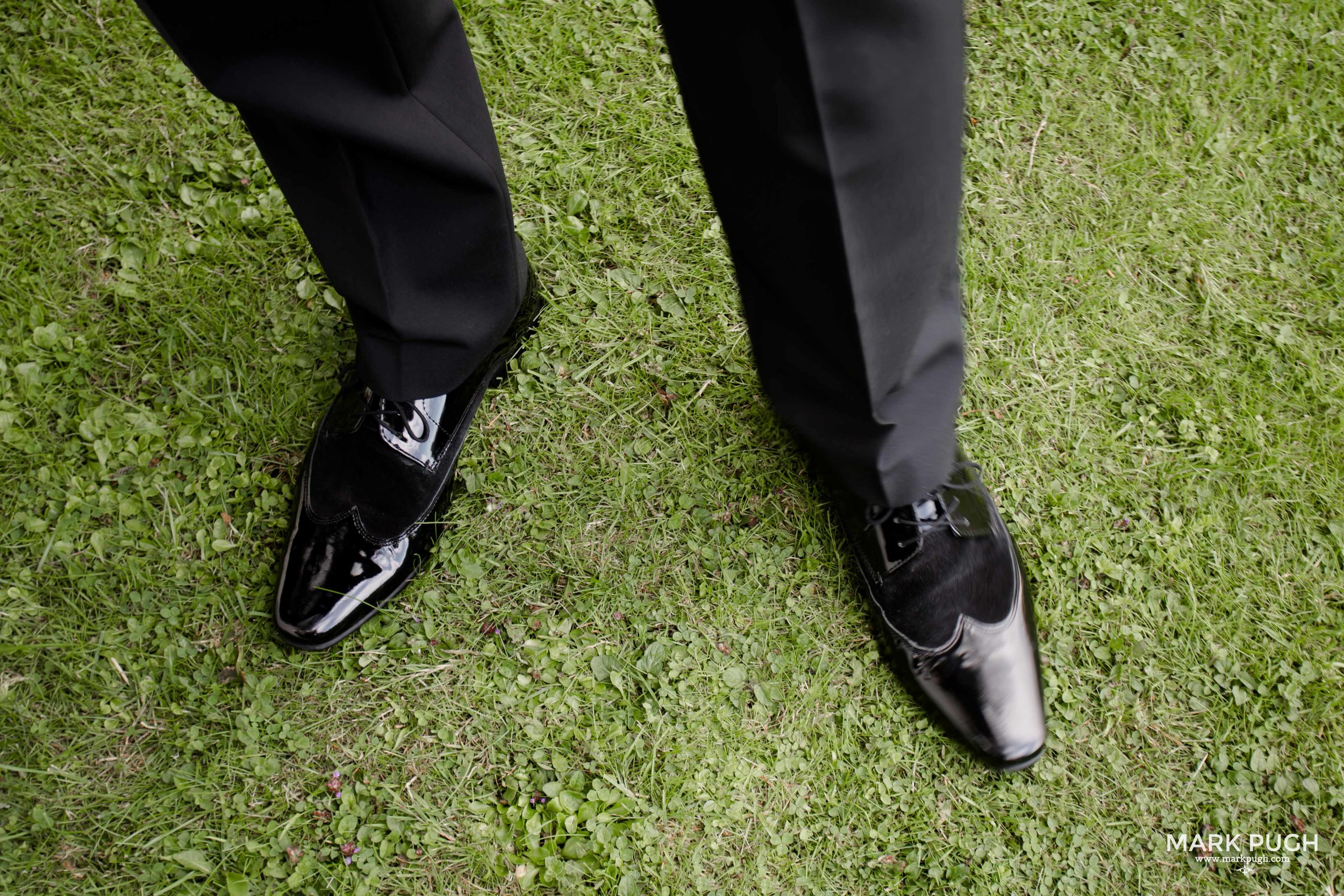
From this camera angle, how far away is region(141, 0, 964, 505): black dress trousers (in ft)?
3.36

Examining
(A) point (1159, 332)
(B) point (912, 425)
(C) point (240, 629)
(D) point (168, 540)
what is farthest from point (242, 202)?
(A) point (1159, 332)

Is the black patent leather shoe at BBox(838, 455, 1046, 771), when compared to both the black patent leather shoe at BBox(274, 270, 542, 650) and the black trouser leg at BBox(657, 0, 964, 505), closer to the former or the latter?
the black trouser leg at BBox(657, 0, 964, 505)

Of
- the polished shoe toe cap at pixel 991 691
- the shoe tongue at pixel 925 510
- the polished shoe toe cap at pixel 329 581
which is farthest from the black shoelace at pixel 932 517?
the polished shoe toe cap at pixel 329 581

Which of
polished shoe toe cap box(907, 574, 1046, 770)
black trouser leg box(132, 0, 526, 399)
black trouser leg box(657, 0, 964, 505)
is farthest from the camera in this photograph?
polished shoe toe cap box(907, 574, 1046, 770)

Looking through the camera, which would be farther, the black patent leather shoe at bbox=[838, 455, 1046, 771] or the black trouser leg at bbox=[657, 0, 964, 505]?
the black patent leather shoe at bbox=[838, 455, 1046, 771]

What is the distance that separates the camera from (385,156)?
139 cm

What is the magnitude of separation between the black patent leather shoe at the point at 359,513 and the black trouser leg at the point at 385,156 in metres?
0.14

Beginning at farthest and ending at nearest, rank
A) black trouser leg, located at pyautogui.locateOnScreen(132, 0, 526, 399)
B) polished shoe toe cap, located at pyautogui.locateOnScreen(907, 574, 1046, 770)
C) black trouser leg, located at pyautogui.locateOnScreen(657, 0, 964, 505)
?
polished shoe toe cap, located at pyautogui.locateOnScreen(907, 574, 1046, 770) < black trouser leg, located at pyautogui.locateOnScreen(132, 0, 526, 399) < black trouser leg, located at pyautogui.locateOnScreen(657, 0, 964, 505)

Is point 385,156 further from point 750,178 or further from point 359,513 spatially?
point 359,513

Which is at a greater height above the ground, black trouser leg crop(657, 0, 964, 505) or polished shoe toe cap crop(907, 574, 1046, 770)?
black trouser leg crop(657, 0, 964, 505)

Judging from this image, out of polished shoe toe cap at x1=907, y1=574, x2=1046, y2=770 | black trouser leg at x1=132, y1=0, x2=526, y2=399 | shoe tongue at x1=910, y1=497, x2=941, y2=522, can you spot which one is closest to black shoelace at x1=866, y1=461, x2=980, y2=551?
shoe tongue at x1=910, y1=497, x2=941, y2=522

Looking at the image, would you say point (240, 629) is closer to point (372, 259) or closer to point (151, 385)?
point (151, 385)

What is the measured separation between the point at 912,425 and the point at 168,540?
6.02 feet

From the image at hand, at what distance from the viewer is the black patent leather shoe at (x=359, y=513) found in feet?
6.10
